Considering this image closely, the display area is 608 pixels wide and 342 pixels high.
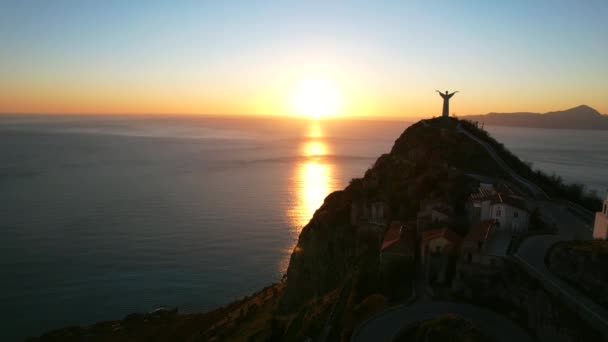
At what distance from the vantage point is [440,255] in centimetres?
2188

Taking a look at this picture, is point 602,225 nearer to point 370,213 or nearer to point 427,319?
point 427,319

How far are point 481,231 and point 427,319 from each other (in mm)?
7062

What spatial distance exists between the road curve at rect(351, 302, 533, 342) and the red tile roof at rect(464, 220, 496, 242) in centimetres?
387

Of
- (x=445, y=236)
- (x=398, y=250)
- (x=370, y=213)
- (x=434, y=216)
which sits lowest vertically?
(x=398, y=250)

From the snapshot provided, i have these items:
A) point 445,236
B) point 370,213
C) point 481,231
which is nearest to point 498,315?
point 445,236

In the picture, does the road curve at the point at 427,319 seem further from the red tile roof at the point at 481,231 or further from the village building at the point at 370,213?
the village building at the point at 370,213

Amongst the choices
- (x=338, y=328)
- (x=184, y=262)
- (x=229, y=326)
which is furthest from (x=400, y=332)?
(x=184, y=262)

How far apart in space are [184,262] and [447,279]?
3549 cm

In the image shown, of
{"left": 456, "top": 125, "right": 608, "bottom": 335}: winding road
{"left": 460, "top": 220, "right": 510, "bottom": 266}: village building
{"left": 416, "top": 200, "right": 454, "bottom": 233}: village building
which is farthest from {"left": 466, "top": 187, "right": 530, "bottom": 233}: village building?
{"left": 416, "top": 200, "right": 454, "bottom": 233}: village building

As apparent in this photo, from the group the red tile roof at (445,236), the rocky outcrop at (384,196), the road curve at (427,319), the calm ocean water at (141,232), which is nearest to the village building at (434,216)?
the rocky outcrop at (384,196)

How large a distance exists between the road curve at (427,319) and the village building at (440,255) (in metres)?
2.52

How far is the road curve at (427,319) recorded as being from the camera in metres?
16.4

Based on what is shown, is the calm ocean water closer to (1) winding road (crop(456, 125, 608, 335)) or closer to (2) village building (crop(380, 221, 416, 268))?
(2) village building (crop(380, 221, 416, 268))

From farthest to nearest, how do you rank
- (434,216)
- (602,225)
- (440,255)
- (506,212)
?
(434,216) → (506,212) → (440,255) → (602,225)
